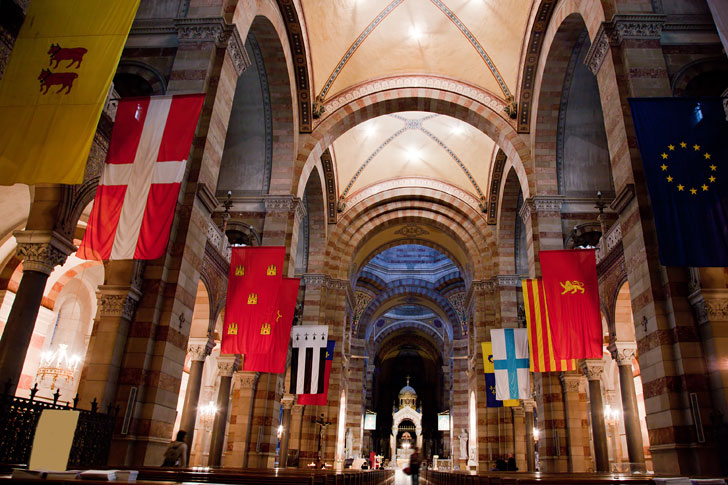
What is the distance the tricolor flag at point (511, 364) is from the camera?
13.4 m

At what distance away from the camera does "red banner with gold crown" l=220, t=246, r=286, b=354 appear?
10391 mm

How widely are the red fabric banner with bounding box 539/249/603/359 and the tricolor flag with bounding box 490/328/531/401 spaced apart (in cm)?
310

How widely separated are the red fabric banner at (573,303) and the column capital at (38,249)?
9.04 metres

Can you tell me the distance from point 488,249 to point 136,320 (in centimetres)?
1679

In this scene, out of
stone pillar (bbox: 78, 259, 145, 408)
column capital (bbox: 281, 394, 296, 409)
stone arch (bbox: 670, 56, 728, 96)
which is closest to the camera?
stone pillar (bbox: 78, 259, 145, 408)

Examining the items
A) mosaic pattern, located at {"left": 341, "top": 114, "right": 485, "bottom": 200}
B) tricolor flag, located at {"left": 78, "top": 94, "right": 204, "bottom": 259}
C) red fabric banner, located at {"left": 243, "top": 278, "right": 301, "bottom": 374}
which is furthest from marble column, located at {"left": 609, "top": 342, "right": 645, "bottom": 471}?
tricolor flag, located at {"left": 78, "top": 94, "right": 204, "bottom": 259}

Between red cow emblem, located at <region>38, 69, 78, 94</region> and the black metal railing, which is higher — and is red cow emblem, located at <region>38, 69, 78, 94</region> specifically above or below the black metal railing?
above

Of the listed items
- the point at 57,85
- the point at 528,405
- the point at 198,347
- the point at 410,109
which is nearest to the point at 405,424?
the point at 528,405

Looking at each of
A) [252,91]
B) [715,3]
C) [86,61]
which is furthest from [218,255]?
[715,3]

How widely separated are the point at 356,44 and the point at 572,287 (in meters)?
10.4

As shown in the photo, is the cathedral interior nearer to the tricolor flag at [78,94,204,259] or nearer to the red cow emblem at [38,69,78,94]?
the tricolor flag at [78,94,204,259]

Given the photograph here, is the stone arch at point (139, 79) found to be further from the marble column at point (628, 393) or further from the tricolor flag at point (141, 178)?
the marble column at point (628, 393)

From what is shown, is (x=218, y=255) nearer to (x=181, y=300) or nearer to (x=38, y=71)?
(x=181, y=300)

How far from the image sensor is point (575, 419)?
12648 mm
